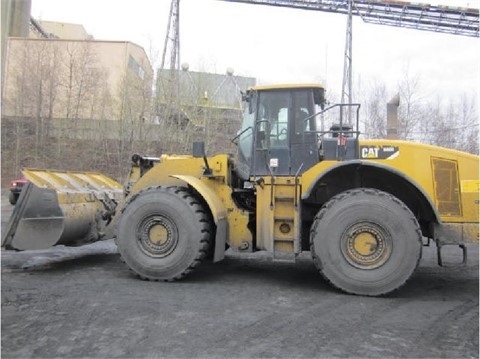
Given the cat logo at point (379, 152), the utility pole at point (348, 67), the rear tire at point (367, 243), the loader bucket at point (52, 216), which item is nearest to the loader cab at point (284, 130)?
the cat logo at point (379, 152)

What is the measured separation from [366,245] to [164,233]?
245 centimetres

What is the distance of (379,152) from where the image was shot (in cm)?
591

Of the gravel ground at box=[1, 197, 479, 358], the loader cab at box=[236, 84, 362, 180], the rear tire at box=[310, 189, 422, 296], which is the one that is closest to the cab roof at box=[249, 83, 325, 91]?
the loader cab at box=[236, 84, 362, 180]

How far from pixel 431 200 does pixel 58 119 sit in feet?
56.7

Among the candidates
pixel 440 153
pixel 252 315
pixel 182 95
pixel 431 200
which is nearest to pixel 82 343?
pixel 252 315

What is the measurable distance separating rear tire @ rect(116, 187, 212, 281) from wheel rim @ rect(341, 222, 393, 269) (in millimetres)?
1710

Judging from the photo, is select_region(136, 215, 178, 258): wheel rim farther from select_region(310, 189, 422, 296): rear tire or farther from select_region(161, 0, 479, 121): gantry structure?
select_region(161, 0, 479, 121): gantry structure

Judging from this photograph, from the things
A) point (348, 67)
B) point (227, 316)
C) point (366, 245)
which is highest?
point (348, 67)

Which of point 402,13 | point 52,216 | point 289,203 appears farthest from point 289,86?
point 402,13

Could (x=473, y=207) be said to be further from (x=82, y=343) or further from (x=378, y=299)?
(x=82, y=343)

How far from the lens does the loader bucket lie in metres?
6.40

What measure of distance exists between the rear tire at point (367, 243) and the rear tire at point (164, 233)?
143 centimetres

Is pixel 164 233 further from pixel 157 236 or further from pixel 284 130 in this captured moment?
pixel 284 130

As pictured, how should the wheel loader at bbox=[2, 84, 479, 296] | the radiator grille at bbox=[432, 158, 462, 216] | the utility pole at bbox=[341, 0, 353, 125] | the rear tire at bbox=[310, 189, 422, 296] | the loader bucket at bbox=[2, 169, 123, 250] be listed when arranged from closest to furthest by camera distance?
the rear tire at bbox=[310, 189, 422, 296] < the wheel loader at bbox=[2, 84, 479, 296] < the radiator grille at bbox=[432, 158, 462, 216] < the loader bucket at bbox=[2, 169, 123, 250] < the utility pole at bbox=[341, 0, 353, 125]
